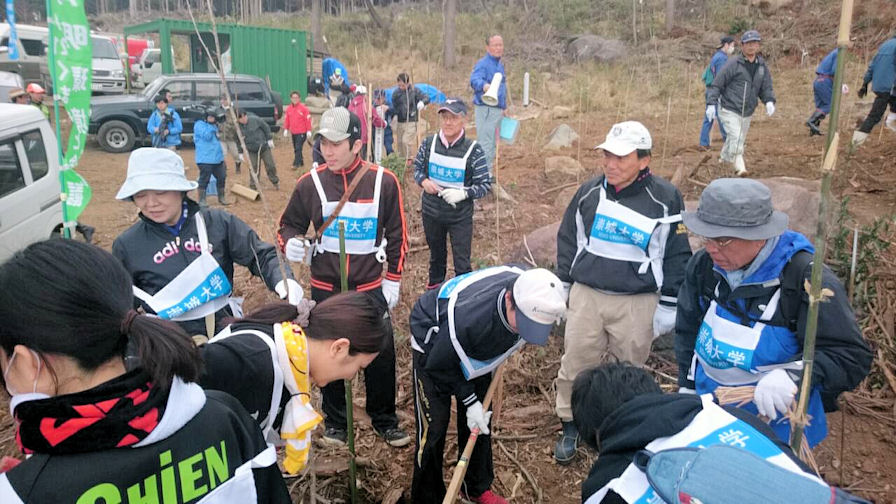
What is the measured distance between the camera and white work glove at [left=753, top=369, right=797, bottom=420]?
215cm

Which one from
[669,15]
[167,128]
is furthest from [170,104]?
[669,15]

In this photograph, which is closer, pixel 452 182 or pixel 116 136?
pixel 452 182

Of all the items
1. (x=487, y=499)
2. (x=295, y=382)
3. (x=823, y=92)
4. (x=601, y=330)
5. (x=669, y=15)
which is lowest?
(x=487, y=499)

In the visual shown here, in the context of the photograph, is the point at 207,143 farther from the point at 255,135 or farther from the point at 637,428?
the point at 637,428

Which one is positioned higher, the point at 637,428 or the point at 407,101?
the point at 407,101

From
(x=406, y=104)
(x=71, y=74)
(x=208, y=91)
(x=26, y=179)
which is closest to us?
(x=71, y=74)

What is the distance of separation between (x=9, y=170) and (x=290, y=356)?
5.26 metres

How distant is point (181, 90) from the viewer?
1318cm

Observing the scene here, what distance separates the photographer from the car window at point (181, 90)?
13.1 m

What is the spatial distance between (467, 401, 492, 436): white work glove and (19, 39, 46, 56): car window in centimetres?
2222

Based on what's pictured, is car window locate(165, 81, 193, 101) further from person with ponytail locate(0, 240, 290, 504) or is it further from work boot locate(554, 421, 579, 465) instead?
person with ponytail locate(0, 240, 290, 504)

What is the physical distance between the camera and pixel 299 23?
88.4ft

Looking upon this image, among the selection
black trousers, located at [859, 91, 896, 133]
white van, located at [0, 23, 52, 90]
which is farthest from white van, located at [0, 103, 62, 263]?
white van, located at [0, 23, 52, 90]

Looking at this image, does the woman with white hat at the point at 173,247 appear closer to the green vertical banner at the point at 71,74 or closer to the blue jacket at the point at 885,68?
the green vertical banner at the point at 71,74
